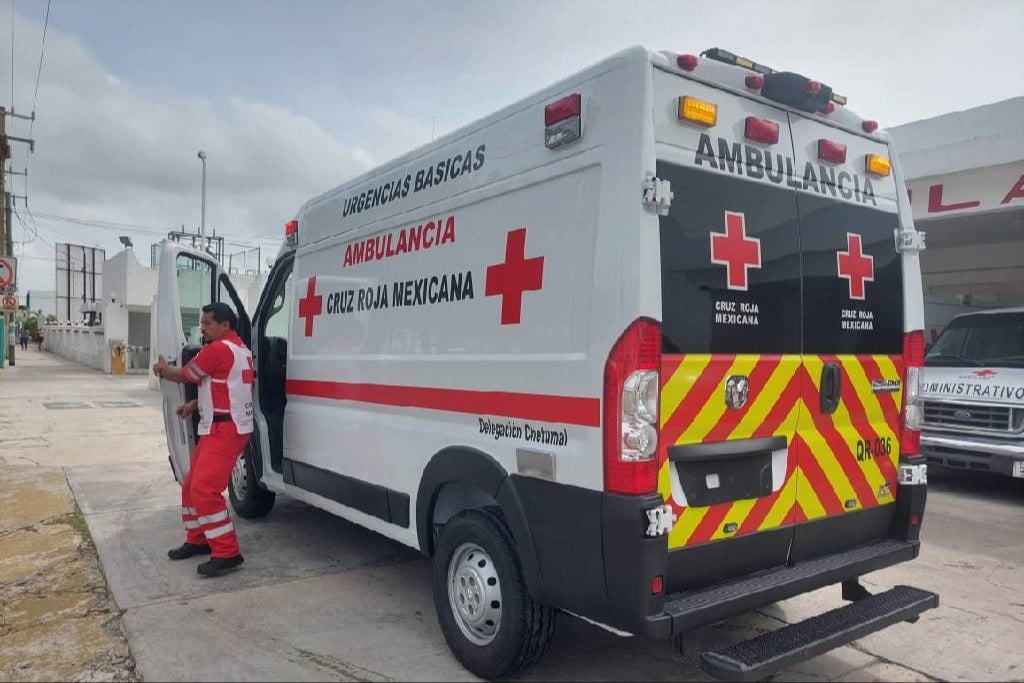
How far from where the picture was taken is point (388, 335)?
171 inches

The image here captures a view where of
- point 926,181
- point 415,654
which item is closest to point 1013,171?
point 926,181

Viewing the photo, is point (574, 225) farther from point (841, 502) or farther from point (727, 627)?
point (727, 627)

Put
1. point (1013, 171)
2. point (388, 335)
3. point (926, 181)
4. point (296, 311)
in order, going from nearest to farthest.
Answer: point (388, 335), point (296, 311), point (1013, 171), point (926, 181)

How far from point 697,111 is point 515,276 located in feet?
3.40

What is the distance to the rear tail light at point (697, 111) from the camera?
2998 millimetres

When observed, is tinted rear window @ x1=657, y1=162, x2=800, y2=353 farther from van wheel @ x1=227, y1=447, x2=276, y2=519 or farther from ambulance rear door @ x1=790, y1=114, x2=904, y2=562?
van wheel @ x1=227, y1=447, x2=276, y2=519

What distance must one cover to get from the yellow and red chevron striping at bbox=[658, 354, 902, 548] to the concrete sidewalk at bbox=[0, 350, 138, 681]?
2.74 meters

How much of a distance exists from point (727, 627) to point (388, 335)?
248 cm

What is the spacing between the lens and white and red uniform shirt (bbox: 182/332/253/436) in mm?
4938

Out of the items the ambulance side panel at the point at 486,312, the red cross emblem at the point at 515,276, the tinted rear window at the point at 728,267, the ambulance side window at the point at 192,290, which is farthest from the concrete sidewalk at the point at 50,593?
the tinted rear window at the point at 728,267

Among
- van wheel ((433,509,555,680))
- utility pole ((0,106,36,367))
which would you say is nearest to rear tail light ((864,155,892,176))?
van wheel ((433,509,555,680))

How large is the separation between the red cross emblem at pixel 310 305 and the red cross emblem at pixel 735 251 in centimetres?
297

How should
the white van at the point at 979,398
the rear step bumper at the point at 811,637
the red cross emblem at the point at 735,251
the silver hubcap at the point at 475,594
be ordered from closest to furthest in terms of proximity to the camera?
the rear step bumper at the point at 811,637 < the red cross emblem at the point at 735,251 < the silver hubcap at the point at 475,594 < the white van at the point at 979,398

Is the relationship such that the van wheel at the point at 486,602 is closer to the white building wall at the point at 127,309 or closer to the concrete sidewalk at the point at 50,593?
the concrete sidewalk at the point at 50,593
